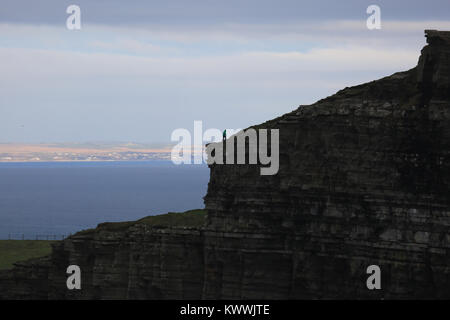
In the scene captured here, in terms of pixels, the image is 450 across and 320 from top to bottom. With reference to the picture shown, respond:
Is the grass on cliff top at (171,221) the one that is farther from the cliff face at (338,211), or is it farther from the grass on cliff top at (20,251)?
the grass on cliff top at (20,251)

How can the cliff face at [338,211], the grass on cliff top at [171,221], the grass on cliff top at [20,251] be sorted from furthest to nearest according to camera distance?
the grass on cliff top at [20,251], the grass on cliff top at [171,221], the cliff face at [338,211]

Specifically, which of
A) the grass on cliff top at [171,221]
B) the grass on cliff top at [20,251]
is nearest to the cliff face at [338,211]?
the grass on cliff top at [171,221]

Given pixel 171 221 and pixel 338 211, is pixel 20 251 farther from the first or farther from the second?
pixel 338 211
